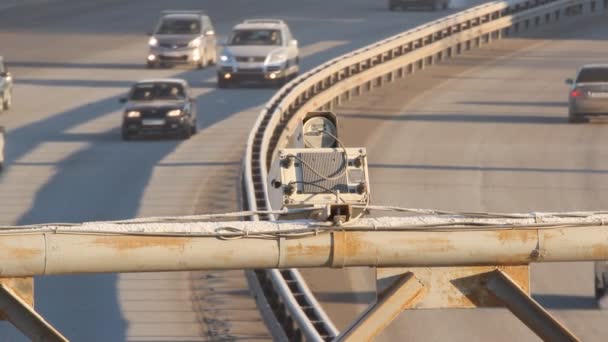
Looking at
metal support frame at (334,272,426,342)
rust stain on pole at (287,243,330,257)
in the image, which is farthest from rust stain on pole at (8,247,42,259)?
metal support frame at (334,272,426,342)

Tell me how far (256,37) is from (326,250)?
38.7m

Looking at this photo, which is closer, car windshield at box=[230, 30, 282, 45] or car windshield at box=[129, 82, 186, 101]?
car windshield at box=[129, 82, 186, 101]

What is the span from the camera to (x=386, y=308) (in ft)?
26.0

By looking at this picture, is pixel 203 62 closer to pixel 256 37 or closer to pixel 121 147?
pixel 256 37

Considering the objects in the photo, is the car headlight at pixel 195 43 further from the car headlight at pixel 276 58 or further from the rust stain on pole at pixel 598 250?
the rust stain on pole at pixel 598 250

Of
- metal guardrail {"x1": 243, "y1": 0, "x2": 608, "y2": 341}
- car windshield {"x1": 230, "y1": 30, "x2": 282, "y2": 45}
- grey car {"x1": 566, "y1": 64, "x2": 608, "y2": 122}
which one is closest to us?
metal guardrail {"x1": 243, "y1": 0, "x2": 608, "y2": 341}

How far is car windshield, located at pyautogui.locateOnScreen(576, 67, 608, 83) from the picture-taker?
128 feet

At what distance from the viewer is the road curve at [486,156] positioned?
19953 mm

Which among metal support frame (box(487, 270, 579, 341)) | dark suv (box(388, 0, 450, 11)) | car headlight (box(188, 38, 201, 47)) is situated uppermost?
metal support frame (box(487, 270, 579, 341))

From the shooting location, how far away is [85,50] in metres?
56.2

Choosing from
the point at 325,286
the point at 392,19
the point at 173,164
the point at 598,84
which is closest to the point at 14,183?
the point at 173,164

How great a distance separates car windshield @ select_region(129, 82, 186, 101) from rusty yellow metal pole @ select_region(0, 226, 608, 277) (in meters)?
30.0

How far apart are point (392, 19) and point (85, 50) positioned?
1476cm

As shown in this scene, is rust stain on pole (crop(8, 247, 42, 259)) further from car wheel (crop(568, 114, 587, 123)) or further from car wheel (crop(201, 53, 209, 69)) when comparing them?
car wheel (crop(201, 53, 209, 69))
